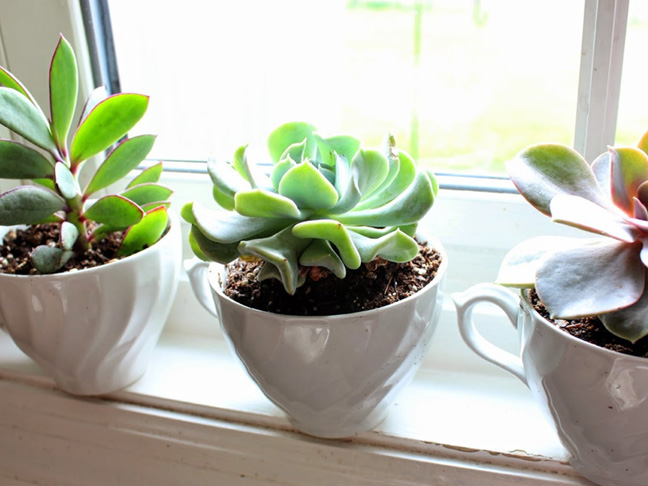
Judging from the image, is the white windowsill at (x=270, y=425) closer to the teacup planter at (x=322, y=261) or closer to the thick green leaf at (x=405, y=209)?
the teacup planter at (x=322, y=261)

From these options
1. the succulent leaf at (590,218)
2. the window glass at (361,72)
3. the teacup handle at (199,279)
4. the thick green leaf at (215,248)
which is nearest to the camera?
the succulent leaf at (590,218)

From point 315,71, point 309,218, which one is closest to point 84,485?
point 309,218

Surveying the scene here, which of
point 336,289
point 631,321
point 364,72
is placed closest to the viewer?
point 631,321

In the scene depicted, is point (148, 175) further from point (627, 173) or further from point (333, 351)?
point (627, 173)

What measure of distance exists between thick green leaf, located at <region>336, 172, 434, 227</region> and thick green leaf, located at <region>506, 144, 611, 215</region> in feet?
0.22

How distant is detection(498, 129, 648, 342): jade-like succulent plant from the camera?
0.40m

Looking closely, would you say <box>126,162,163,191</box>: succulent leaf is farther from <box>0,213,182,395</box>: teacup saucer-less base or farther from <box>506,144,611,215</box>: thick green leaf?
<box>506,144,611,215</box>: thick green leaf

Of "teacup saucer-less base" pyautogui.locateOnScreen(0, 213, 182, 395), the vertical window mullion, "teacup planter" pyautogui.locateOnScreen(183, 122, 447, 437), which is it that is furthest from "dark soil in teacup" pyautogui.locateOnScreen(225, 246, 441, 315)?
the vertical window mullion

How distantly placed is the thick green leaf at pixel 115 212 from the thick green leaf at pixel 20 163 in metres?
0.06

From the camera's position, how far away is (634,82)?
0.64m

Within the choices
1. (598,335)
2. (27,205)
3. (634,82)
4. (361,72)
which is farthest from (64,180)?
(634,82)

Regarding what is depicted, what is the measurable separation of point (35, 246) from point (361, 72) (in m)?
0.43

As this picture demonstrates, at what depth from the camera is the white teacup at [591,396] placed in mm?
419

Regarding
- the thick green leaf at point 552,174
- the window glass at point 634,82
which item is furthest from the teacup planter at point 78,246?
the window glass at point 634,82
